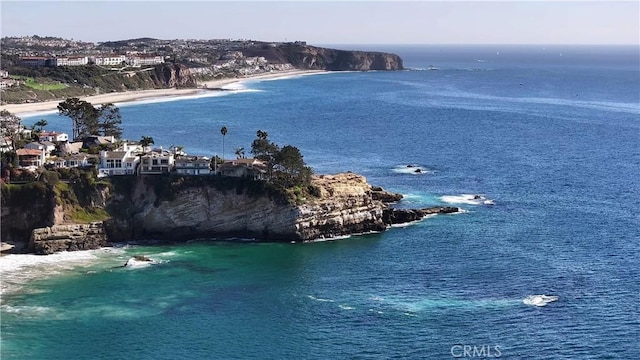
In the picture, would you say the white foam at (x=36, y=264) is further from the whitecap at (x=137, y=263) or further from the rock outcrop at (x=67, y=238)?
the whitecap at (x=137, y=263)

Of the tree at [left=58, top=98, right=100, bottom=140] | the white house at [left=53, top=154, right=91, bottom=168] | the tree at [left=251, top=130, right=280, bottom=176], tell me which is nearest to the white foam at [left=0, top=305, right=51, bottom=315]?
the white house at [left=53, top=154, right=91, bottom=168]

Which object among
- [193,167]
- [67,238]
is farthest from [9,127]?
[67,238]

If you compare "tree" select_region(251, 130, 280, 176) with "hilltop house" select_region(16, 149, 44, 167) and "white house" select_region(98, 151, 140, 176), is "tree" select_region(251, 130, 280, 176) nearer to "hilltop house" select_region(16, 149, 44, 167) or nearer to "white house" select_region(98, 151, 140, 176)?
"white house" select_region(98, 151, 140, 176)

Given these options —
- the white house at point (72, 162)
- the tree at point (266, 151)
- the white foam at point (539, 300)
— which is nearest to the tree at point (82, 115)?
the white house at point (72, 162)

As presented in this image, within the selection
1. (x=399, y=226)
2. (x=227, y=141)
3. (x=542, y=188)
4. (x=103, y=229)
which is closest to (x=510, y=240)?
(x=399, y=226)

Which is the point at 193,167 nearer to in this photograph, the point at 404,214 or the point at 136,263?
the point at 136,263

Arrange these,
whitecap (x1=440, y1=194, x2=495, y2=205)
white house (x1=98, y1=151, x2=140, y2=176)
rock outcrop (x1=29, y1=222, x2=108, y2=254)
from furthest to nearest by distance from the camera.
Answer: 1. whitecap (x1=440, y1=194, x2=495, y2=205)
2. white house (x1=98, y1=151, x2=140, y2=176)
3. rock outcrop (x1=29, y1=222, x2=108, y2=254)
